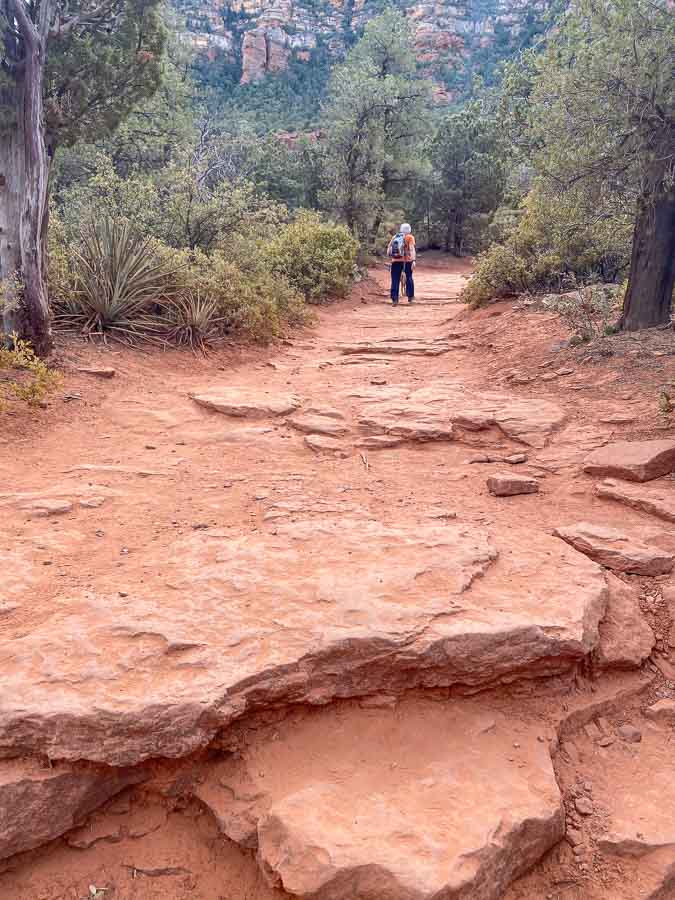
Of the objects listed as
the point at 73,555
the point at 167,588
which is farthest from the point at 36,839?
the point at 73,555

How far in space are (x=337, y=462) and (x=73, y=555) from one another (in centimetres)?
195

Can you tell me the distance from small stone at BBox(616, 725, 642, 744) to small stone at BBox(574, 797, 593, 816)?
31 cm

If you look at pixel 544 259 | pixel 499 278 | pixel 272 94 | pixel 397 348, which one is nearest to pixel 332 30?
pixel 272 94

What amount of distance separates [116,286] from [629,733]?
6.49 metres

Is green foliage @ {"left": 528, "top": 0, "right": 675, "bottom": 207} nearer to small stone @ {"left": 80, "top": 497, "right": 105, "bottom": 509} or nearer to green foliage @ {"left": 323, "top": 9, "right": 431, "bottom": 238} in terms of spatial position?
small stone @ {"left": 80, "top": 497, "right": 105, "bottom": 509}

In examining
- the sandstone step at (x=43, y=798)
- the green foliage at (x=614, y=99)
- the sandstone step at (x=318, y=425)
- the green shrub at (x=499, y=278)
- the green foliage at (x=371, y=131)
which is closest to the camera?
the sandstone step at (x=43, y=798)

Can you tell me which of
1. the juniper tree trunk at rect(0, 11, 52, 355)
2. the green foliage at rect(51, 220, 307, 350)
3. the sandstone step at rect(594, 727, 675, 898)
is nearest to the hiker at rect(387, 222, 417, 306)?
the green foliage at rect(51, 220, 307, 350)

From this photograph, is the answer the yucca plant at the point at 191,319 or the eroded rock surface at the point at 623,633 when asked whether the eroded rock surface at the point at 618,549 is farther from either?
the yucca plant at the point at 191,319

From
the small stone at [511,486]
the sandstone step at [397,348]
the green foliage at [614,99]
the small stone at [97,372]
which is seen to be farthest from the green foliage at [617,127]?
the small stone at [97,372]

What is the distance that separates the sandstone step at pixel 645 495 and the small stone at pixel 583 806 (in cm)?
173

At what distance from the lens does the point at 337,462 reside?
4270 millimetres

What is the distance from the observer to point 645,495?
3371mm

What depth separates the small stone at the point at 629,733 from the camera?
206 cm

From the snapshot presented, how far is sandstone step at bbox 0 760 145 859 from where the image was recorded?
5.43 ft
